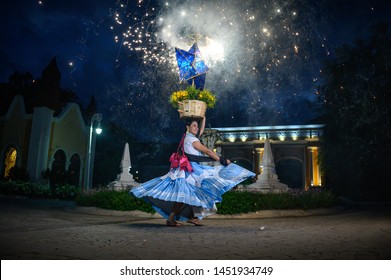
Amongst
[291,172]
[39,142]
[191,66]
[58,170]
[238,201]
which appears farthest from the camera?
[291,172]

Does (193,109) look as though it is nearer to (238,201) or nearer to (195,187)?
(195,187)

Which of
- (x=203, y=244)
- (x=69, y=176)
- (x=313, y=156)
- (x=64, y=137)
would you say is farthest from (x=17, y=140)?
(x=313, y=156)

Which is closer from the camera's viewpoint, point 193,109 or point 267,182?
point 193,109

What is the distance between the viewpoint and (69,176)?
1989cm

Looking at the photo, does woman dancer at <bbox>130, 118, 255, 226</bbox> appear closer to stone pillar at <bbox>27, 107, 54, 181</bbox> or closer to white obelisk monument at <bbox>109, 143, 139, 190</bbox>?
white obelisk monument at <bbox>109, 143, 139, 190</bbox>

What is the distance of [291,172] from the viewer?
32781 millimetres

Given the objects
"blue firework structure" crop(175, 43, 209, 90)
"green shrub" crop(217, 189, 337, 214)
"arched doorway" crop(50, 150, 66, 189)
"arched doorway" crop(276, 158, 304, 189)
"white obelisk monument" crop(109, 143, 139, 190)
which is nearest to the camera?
"blue firework structure" crop(175, 43, 209, 90)

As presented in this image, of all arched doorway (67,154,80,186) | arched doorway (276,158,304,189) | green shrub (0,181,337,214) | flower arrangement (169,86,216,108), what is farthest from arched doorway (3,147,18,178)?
arched doorway (276,158,304,189)

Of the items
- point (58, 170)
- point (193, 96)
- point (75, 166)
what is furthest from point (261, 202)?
point (75, 166)

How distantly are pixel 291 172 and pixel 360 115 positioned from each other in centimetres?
1405

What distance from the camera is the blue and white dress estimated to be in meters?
5.48

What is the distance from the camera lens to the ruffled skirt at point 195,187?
215 inches
